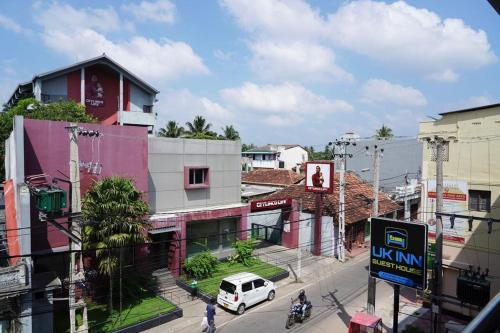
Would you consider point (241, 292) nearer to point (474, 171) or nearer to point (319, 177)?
point (319, 177)

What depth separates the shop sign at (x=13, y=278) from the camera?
14.1 metres

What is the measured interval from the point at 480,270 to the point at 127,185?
18.8 m

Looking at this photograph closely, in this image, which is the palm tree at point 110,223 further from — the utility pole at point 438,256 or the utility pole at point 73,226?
the utility pole at point 438,256

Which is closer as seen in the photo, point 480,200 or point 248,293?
point 480,200

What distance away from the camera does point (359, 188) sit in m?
37.2

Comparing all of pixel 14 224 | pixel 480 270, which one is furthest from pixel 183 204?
pixel 480 270

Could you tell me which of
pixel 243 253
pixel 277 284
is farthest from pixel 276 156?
pixel 277 284

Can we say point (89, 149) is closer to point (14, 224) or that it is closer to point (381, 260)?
point (14, 224)

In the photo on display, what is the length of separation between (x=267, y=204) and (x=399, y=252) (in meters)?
15.2

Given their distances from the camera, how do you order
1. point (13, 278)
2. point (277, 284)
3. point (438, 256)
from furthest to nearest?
point (277, 284), point (438, 256), point (13, 278)

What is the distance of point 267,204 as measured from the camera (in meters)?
29.1

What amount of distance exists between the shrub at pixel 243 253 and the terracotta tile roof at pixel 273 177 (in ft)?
56.4

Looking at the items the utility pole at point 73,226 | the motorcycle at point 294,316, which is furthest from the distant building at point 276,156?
the utility pole at point 73,226

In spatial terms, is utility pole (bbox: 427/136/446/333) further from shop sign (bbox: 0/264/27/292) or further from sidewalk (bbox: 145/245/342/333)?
shop sign (bbox: 0/264/27/292)
